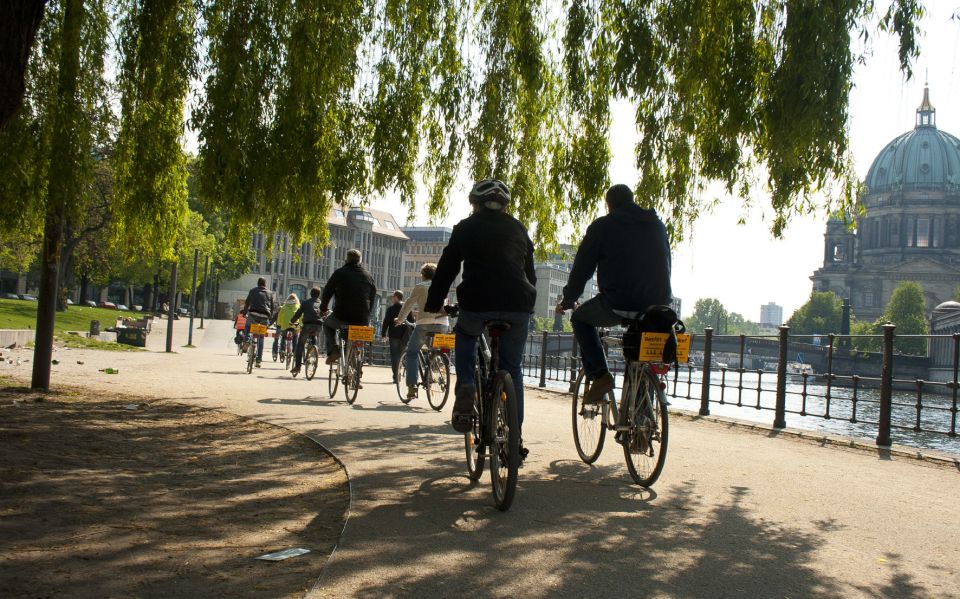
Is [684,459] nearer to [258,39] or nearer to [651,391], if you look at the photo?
[651,391]

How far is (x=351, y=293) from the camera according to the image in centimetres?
1291

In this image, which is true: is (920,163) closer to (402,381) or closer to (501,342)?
(402,381)

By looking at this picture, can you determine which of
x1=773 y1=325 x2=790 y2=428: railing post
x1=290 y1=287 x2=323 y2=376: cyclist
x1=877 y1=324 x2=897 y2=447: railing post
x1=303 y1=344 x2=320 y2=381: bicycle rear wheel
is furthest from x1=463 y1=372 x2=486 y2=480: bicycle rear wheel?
x1=303 y1=344 x2=320 y2=381: bicycle rear wheel

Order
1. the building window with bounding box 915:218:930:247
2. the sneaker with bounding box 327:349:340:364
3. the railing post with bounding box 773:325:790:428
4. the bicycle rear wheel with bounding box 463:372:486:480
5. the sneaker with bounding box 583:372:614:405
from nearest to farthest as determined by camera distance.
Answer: the bicycle rear wheel with bounding box 463:372:486:480, the sneaker with bounding box 583:372:614:405, the railing post with bounding box 773:325:790:428, the sneaker with bounding box 327:349:340:364, the building window with bounding box 915:218:930:247

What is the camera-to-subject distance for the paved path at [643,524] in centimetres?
408

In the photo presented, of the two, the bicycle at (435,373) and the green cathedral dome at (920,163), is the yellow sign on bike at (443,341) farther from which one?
the green cathedral dome at (920,163)

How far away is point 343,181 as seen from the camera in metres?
11.4

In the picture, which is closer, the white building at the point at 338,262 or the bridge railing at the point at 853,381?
the bridge railing at the point at 853,381

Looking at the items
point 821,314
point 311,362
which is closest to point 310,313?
point 311,362

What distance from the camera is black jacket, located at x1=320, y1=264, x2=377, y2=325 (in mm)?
12883

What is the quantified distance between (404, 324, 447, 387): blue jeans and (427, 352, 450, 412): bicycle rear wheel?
20cm

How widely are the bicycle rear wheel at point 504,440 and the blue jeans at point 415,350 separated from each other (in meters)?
6.99

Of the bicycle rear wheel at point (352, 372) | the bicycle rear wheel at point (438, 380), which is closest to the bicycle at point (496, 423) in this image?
the bicycle rear wheel at point (438, 380)

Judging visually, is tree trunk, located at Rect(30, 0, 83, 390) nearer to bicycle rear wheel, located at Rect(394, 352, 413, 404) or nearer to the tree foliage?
bicycle rear wheel, located at Rect(394, 352, 413, 404)
